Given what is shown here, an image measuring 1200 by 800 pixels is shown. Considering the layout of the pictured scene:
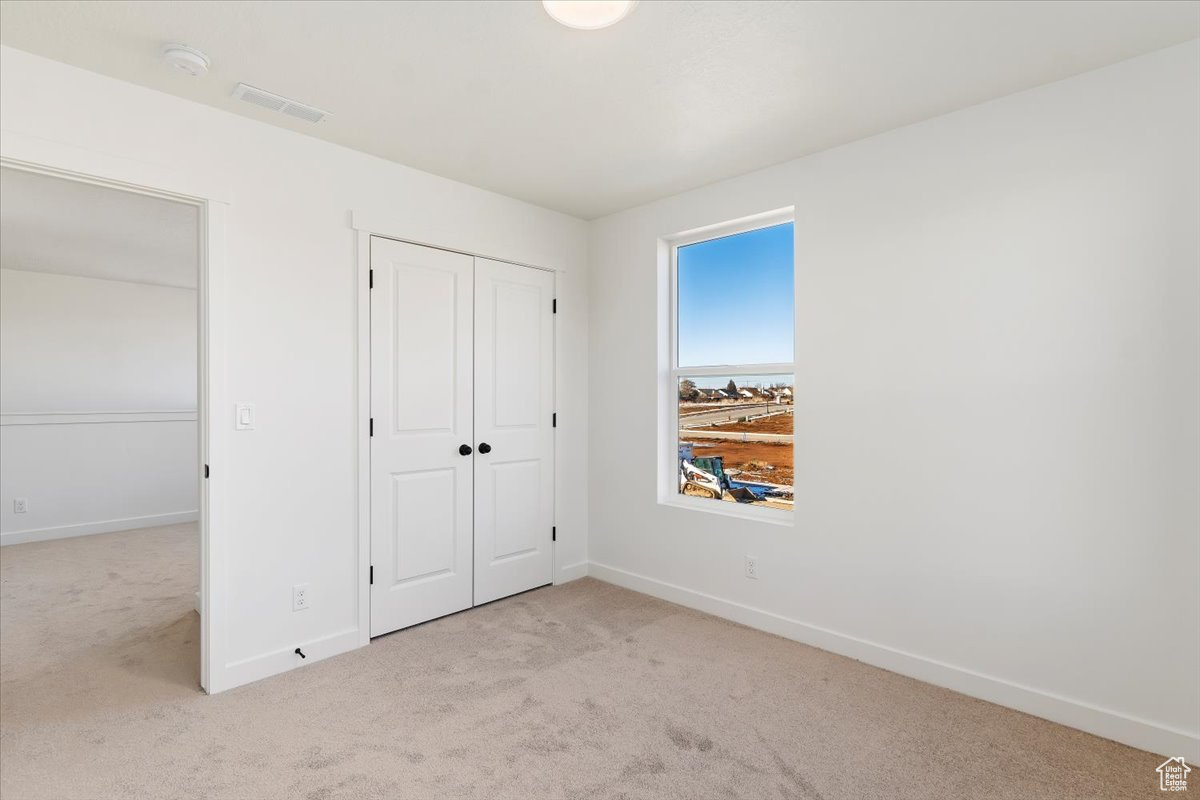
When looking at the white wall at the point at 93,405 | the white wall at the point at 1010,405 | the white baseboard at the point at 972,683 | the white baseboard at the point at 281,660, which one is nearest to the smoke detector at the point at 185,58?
the white baseboard at the point at 281,660

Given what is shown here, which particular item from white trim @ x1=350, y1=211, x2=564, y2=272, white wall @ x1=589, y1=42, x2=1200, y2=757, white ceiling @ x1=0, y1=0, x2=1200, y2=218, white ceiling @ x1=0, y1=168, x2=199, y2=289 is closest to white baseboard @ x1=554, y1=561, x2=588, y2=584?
white wall @ x1=589, y1=42, x2=1200, y2=757

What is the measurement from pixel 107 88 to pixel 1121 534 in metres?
4.14

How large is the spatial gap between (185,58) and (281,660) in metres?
2.46

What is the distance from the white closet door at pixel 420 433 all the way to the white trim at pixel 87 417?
3.68 m

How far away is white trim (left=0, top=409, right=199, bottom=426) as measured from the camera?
204 inches

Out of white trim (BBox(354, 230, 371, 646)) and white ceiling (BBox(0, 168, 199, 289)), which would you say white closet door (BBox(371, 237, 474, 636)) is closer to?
white trim (BBox(354, 230, 371, 646))

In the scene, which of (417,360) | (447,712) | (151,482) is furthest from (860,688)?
(151,482)

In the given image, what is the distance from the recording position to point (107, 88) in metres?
2.25

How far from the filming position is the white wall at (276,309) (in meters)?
2.28

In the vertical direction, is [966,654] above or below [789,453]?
below

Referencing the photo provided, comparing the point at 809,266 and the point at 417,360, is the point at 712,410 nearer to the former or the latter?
the point at 809,266

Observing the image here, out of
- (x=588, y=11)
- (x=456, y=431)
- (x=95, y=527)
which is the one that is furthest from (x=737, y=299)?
(x=95, y=527)

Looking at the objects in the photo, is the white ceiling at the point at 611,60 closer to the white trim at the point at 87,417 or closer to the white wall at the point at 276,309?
the white wall at the point at 276,309

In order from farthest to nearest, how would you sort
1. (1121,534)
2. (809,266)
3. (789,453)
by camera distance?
(789,453) → (809,266) → (1121,534)
